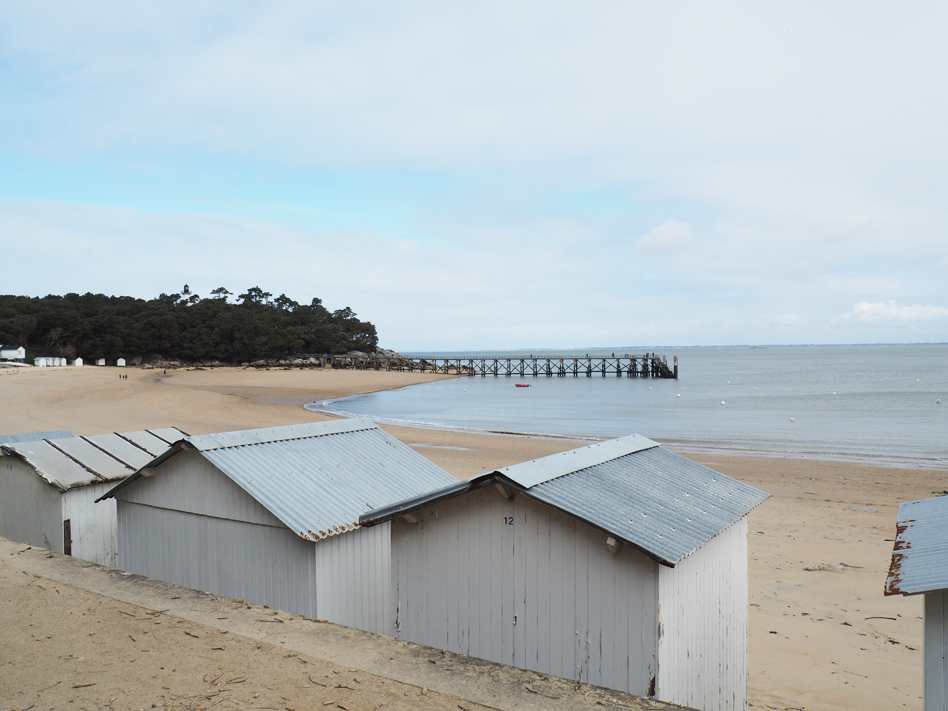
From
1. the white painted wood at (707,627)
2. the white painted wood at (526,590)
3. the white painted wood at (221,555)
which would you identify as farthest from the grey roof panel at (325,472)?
the white painted wood at (707,627)

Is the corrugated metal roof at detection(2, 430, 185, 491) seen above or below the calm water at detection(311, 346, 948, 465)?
above

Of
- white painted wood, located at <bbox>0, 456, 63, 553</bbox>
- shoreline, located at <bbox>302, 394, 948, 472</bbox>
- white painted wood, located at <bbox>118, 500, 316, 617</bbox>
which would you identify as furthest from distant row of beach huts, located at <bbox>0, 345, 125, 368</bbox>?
white painted wood, located at <bbox>118, 500, 316, 617</bbox>

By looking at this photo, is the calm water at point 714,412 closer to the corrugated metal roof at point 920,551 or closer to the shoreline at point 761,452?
the shoreline at point 761,452

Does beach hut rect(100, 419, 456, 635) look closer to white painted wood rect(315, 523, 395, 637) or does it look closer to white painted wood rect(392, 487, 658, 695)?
white painted wood rect(315, 523, 395, 637)

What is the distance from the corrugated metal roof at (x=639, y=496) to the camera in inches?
211

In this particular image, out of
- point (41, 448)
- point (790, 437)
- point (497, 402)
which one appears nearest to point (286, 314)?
point (497, 402)

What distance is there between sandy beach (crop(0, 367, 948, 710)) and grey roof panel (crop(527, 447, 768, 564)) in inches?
93.9

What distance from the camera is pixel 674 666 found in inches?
214

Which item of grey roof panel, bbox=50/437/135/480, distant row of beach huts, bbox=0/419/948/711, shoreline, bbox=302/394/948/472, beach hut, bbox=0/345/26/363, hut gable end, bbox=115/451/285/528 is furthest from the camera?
beach hut, bbox=0/345/26/363

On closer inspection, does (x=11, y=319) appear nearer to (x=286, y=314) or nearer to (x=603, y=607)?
(x=286, y=314)

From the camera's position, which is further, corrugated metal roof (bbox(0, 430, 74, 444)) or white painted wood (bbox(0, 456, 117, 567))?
corrugated metal roof (bbox(0, 430, 74, 444))

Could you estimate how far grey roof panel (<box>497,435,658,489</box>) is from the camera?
570 cm

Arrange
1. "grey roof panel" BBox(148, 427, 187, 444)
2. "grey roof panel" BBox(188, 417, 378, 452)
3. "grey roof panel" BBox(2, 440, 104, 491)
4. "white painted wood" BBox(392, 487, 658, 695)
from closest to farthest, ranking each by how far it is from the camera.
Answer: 1. "white painted wood" BBox(392, 487, 658, 695)
2. "grey roof panel" BBox(188, 417, 378, 452)
3. "grey roof panel" BBox(2, 440, 104, 491)
4. "grey roof panel" BBox(148, 427, 187, 444)

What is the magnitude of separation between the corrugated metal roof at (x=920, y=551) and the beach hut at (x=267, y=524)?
477 centimetres
